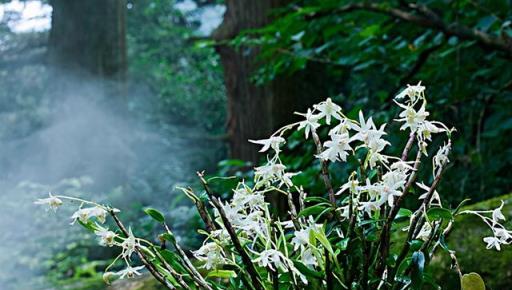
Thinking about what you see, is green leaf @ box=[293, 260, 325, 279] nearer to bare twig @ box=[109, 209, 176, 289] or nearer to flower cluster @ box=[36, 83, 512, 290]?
flower cluster @ box=[36, 83, 512, 290]

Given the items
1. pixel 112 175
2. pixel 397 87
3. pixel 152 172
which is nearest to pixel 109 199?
pixel 112 175

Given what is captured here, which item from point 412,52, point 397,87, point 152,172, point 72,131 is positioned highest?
point 412,52

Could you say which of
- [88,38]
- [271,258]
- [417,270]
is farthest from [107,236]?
[88,38]

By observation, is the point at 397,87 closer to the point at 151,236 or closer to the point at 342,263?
the point at 342,263

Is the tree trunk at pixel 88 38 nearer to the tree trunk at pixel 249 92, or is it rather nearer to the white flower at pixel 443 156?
the tree trunk at pixel 249 92

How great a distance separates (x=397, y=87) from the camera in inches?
66.6

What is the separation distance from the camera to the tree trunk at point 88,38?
320cm

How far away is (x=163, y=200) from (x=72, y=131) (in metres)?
0.91

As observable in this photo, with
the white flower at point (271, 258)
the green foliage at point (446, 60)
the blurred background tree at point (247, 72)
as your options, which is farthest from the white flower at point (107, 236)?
the green foliage at point (446, 60)

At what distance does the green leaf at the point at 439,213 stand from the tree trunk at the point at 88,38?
2.87m

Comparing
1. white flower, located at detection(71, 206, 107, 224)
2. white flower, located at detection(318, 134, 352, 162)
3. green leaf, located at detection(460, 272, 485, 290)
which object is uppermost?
white flower, located at detection(318, 134, 352, 162)

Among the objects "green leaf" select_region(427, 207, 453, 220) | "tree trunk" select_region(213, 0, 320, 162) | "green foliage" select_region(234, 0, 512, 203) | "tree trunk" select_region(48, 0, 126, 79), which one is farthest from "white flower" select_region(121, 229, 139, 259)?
"tree trunk" select_region(48, 0, 126, 79)

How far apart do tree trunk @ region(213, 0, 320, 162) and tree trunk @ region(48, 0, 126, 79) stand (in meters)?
0.63

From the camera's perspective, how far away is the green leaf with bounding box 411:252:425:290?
471mm
